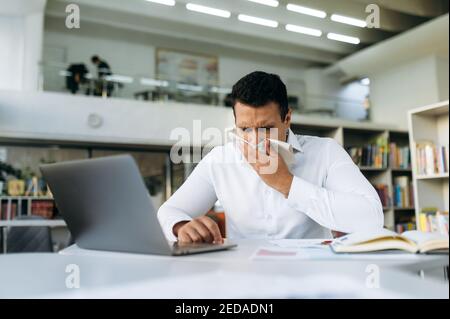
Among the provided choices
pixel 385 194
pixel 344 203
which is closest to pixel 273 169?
pixel 344 203

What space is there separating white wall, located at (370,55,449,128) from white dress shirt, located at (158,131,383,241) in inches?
125

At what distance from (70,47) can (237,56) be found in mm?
2370

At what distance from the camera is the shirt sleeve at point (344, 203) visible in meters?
0.90

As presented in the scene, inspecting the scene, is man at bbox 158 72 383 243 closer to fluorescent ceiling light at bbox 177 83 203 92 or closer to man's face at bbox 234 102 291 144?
man's face at bbox 234 102 291 144

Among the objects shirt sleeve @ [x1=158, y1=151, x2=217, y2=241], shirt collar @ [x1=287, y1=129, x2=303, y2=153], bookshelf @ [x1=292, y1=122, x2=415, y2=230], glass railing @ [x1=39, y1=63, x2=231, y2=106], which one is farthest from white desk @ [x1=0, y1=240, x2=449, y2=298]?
glass railing @ [x1=39, y1=63, x2=231, y2=106]

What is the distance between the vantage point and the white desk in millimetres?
463

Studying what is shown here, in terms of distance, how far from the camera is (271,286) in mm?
470

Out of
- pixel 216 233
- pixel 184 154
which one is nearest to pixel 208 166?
pixel 216 233

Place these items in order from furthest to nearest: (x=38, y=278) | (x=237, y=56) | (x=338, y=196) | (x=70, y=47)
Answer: (x=237, y=56) < (x=70, y=47) < (x=338, y=196) < (x=38, y=278)

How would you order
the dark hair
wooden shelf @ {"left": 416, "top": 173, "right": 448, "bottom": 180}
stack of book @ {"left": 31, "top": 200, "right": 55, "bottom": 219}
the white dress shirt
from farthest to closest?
stack of book @ {"left": 31, "top": 200, "right": 55, "bottom": 219} < wooden shelf @ {"left": 416, "top": 173, "right": 448, "bottom": 180} < the dark hair < the white dress shirt

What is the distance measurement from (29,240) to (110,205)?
209 cm

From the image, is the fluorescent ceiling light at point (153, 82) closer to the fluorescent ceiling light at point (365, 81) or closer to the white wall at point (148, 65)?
the white wall at point (148, 65)

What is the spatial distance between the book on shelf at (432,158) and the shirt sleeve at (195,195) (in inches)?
86.8
